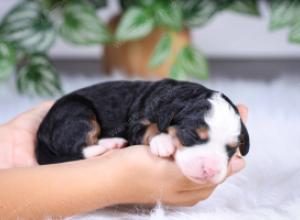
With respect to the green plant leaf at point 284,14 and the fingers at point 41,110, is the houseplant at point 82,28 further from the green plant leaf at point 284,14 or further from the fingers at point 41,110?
the fingers at point 41,110

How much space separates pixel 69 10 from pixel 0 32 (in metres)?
0.27

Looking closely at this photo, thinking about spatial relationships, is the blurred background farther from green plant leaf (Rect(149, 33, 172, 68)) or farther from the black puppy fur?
the black puppy fur

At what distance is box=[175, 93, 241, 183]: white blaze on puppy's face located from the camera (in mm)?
968

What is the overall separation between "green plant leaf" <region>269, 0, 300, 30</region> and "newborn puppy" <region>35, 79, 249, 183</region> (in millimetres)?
967

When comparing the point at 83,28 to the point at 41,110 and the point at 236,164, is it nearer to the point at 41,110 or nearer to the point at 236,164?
the point at 41,110

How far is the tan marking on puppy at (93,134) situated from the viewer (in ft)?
4.03

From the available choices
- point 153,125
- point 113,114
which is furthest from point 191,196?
point 113,114

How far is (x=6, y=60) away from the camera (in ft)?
6.75

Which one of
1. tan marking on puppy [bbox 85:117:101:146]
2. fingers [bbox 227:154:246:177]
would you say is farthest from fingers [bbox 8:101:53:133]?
fingers [bbox 227:154:246:177]

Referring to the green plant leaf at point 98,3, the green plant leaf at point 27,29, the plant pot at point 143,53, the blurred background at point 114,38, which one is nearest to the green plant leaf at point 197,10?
the blurred background at point 114,38

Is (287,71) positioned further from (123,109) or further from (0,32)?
(123,109)

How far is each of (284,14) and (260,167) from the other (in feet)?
2.83

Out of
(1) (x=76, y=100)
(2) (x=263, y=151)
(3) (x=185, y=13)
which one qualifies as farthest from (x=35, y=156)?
(3) (x=185, y=13)

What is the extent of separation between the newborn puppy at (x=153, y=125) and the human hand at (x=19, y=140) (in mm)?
52
